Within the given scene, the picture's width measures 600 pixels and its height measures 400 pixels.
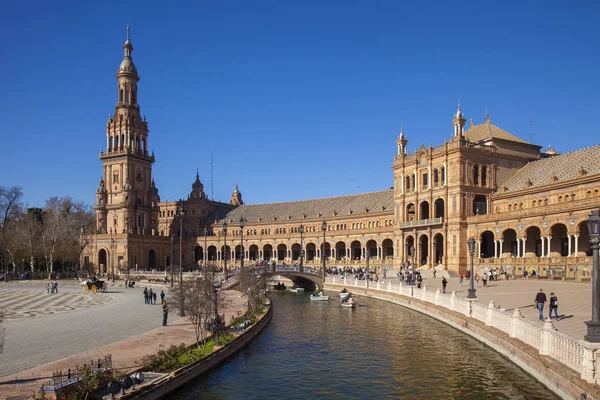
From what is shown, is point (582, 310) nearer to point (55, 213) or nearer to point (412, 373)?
point (412, 373)

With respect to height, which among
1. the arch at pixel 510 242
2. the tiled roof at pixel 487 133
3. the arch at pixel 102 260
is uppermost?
the tiled roof at pixel 487 133

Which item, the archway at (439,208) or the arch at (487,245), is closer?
the arch at (487,245)

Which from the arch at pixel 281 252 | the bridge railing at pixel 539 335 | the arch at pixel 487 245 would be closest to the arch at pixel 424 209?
the arch at pixel 487 245

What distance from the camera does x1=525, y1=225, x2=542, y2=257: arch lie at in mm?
64062

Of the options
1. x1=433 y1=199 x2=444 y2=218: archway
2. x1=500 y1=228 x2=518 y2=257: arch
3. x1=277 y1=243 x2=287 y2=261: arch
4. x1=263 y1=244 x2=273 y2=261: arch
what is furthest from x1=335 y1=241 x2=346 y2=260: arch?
x1=500 y1=228 x2=518 y2=257: arch

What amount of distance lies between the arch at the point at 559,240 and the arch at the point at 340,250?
47093 mm

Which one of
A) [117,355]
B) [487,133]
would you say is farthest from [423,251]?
[117,355]

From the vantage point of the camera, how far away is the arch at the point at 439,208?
79.3 m

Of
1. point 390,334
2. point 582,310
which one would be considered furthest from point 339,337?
point 582,310

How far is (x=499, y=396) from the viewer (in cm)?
2094

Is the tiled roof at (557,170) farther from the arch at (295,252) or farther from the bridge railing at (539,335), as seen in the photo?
the arch at (295,252)

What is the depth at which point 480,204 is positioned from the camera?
75625mm

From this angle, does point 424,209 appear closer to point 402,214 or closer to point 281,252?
point 402,214

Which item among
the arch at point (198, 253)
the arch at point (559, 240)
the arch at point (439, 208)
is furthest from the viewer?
the arch at point (198, 253)
